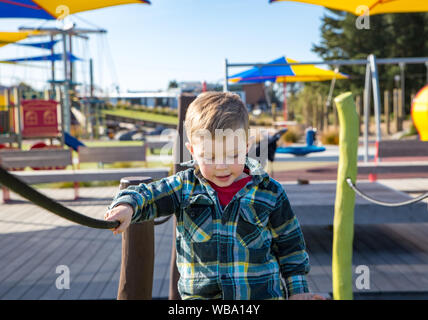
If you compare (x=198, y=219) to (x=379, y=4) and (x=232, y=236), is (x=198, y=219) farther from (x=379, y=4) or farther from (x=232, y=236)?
(x=379, y=4)

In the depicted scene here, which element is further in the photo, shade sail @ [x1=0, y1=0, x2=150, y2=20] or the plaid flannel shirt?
shade sail @ [x1=0, y1=0, x2=150, y2=20]

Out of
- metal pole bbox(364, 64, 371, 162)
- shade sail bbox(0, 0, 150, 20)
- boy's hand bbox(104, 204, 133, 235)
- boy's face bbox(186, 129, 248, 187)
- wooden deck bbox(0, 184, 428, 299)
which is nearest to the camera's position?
boy's hand bbox(104, 204, 133, 235)

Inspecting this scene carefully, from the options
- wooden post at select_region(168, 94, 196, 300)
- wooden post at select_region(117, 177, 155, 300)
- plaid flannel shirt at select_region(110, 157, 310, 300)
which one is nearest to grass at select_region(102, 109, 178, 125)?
wooden post at select_region(168, 94, 196, 300)

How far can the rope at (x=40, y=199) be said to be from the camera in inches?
30.2

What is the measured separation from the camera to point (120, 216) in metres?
1.17

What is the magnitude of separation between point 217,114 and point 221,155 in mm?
129

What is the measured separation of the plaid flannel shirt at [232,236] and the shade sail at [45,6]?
5.02 metres

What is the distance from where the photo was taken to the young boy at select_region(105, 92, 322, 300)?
1339mm

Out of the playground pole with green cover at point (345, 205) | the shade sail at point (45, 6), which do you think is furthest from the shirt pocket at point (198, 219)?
the shade sail at point (45, 6)

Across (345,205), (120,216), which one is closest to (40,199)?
(120,216)

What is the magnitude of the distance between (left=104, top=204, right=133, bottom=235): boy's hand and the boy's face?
0.27m

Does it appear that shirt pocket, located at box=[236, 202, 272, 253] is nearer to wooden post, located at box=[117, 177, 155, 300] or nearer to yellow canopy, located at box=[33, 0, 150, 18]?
wooden post, located at box=[117, 177, 155, 300]

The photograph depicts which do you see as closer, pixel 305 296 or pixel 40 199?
pixel 40 199

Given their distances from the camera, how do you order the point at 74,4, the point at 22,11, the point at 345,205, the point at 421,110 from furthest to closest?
the point at 421,110
the point at 22,11
the point at 74,4
the point at 345,205
